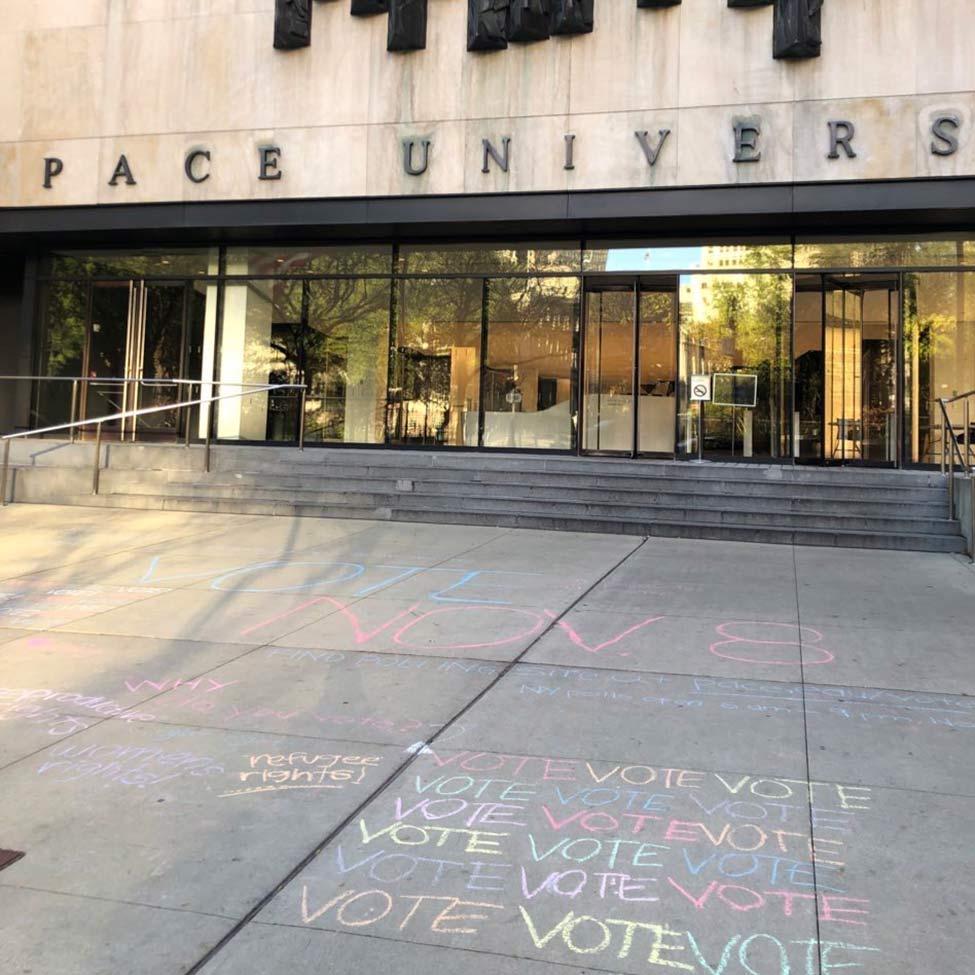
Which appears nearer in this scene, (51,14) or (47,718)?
(47,718)

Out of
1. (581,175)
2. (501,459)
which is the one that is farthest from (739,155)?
(501,459)

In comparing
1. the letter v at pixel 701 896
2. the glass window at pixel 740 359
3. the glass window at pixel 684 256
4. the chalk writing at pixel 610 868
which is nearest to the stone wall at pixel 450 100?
the glass window at pixel 684 256

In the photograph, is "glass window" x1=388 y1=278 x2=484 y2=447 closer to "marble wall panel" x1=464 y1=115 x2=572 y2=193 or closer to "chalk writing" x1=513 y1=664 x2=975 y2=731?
"marble wall panel" x1=464 y1=115 x2=572 y2=193

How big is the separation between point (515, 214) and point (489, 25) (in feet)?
10.3

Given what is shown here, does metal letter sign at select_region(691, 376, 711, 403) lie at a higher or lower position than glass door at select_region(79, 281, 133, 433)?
lower

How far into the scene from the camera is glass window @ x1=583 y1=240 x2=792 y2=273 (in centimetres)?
1518

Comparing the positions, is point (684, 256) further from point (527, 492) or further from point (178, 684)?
point (178, 684)

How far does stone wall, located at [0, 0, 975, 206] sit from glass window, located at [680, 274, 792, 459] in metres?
2.12

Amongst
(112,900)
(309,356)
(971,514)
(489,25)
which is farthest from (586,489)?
(112,900)

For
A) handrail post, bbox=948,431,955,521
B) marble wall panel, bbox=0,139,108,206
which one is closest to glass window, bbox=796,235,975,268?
handrail post, bbox=948,431,955,521

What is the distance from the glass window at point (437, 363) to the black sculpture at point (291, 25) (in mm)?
4494

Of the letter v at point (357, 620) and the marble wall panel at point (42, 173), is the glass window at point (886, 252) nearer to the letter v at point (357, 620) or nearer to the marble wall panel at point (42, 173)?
the letter v at point (357, 620)

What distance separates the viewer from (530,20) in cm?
1448

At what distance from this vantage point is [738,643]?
5824 mm
